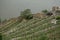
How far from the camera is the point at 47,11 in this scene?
3005 centimetres

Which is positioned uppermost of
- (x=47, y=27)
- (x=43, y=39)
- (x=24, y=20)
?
(x=24, y=20)

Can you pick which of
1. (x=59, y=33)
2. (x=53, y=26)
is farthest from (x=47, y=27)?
(x=59, y=33)

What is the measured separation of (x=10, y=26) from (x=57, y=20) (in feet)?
27.4

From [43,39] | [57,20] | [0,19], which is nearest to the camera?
[43,39]

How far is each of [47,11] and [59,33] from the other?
1175 centimetres

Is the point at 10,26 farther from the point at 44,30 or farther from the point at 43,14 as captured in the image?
the point at 44,30

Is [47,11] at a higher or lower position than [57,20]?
higher

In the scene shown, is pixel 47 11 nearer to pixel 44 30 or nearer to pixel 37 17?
pixel 37 17

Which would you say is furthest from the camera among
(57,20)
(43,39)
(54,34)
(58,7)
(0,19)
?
(0,19)

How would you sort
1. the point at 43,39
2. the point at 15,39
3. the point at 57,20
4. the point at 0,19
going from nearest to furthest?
the point at 43,39, the point at 15,39, the point at 57,20, the point at 0,19

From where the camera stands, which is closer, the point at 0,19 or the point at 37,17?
the point at 37,17

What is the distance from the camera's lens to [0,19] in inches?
1292

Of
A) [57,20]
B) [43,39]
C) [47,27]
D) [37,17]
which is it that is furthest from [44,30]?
[37,17]

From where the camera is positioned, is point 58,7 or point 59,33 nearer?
point 59,33
